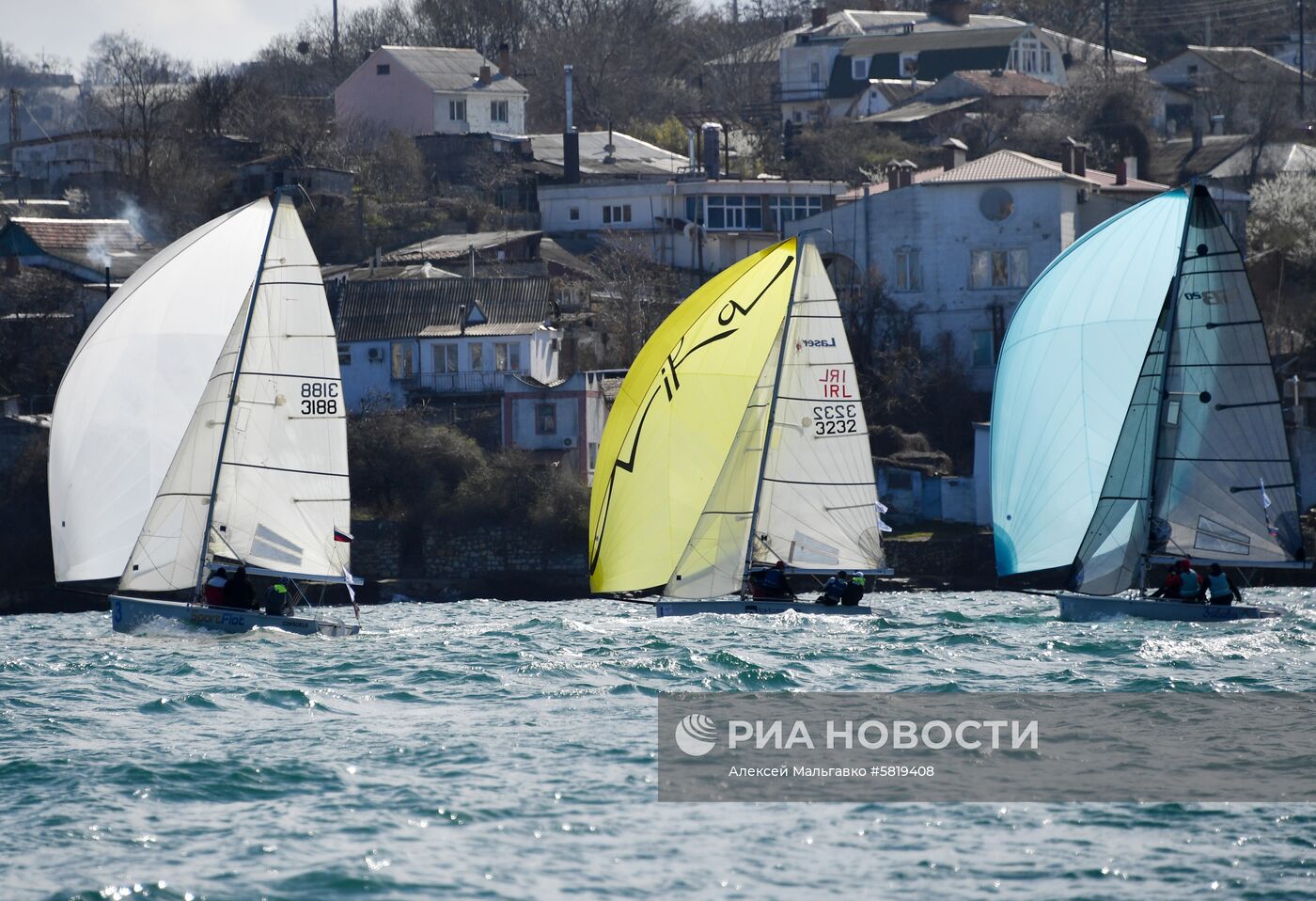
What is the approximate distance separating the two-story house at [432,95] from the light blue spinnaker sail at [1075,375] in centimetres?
4841

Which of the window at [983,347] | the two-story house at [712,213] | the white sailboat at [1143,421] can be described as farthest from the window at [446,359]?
the white sailboat at [1143,421]

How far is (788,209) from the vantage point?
62844mm

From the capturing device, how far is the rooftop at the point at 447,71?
76.4m

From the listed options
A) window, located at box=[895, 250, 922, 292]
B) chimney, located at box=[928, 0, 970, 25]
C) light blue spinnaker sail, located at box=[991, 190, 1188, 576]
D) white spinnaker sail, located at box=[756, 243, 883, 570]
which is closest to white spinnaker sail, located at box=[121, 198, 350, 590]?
white spinnaker sail, located at box=[756, 243, 883, 570]

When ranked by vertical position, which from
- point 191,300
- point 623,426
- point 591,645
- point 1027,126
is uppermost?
point 1027,126

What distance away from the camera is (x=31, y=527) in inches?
1767

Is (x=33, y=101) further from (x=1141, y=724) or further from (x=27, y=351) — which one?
(x=1141, y=724)

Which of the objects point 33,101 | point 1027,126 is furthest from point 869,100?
point 33,101

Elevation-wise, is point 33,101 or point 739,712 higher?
point 33,101

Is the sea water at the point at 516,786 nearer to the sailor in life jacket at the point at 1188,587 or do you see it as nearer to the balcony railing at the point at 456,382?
the sailor in life jacket at the point at 1188,587

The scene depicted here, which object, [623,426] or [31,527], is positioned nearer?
[623,426]

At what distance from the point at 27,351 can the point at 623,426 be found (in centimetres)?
2823

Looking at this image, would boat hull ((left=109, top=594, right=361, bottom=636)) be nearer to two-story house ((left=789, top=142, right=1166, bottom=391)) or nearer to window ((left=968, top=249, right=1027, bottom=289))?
two-story house ((left=789, top=142, right=1166, bottom=391))

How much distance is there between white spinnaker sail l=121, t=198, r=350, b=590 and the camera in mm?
26141
